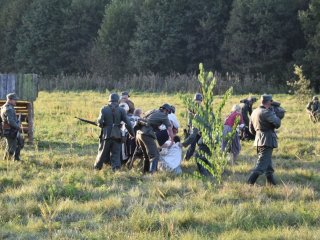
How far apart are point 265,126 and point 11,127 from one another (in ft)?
20.4

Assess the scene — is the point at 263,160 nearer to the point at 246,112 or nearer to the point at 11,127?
the point at 246,112

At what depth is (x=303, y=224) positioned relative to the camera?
7.71m

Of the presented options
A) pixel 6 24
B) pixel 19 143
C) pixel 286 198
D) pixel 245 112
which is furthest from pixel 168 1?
pixel 286 198

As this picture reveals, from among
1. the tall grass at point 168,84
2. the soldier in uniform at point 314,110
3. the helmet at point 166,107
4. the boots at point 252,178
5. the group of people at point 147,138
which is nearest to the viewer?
the boots at point 252,178

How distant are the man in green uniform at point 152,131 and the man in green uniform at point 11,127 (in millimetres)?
3232

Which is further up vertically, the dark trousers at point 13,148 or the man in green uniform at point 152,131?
the man in green uniform at point 152,131

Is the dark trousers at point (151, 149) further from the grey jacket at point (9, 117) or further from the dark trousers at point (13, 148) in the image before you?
the dark trousers at point (13, 148)

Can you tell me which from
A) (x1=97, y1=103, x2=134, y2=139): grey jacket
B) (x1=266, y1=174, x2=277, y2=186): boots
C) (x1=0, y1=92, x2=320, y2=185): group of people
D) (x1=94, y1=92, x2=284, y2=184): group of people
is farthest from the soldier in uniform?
(x1=97, y1=103, x2=134, y2=139): grey jacket

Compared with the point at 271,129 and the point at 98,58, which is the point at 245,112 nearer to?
the point at 271,129

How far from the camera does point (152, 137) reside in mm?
11609

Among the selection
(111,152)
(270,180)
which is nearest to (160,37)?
(111,152)

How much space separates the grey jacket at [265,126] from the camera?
1021cm

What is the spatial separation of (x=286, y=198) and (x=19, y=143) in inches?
276

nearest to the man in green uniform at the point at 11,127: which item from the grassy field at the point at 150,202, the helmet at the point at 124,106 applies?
the grassy field at the point at 150,202
